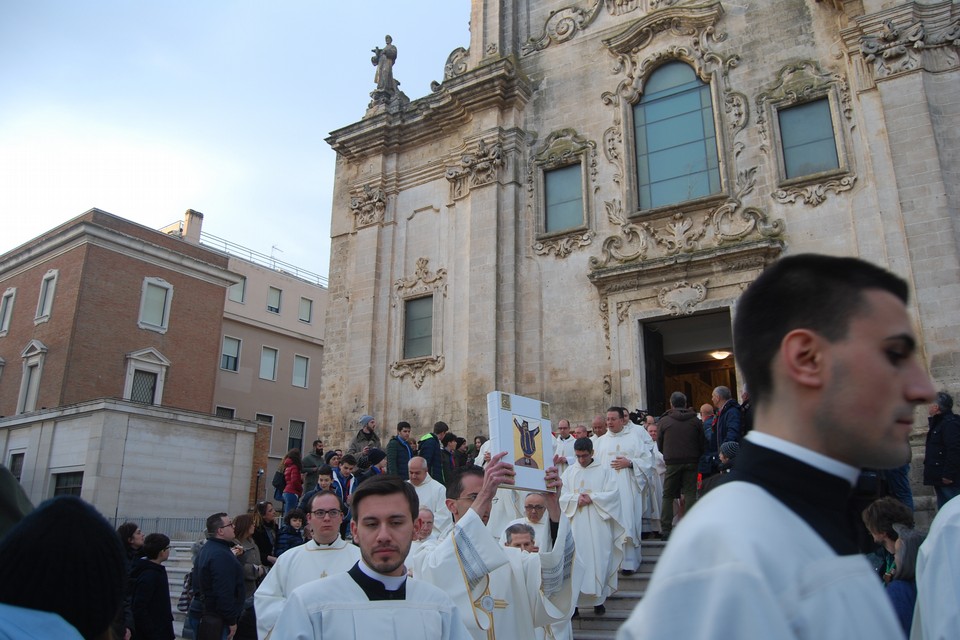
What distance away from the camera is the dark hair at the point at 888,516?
18.7ft

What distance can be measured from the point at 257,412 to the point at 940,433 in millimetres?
36136

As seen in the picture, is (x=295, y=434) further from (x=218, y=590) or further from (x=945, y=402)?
(x=945, y=402)

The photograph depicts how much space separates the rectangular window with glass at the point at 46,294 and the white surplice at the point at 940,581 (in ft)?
119

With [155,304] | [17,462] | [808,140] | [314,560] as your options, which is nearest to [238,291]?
[155,304]

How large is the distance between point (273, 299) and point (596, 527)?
122ft

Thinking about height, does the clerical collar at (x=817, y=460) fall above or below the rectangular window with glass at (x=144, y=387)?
below

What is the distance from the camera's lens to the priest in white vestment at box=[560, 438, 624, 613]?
985 centimetres

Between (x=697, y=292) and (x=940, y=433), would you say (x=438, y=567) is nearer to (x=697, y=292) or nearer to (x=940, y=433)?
(x=940, y=433)

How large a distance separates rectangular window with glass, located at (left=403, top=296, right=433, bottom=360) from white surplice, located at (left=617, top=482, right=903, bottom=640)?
18168 millimetres

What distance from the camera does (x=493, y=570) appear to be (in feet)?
17.4

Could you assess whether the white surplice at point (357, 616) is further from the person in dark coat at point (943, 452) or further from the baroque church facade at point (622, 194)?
the baroque church facade at point (622, 194)

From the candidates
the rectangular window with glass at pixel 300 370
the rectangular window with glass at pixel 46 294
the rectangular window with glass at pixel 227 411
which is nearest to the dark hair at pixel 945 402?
the rectangular window with glass at pixel 46 294

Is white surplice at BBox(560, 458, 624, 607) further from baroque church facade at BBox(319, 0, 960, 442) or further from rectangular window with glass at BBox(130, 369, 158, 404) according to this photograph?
rectangular window with glass at BBox(130, 369, 158, 404)

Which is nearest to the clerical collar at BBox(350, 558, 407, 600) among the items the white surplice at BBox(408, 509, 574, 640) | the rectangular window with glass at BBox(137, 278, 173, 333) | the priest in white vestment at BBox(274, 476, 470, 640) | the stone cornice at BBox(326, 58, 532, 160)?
the priest in white vestment at BBox(274, 476, 470, 640)
